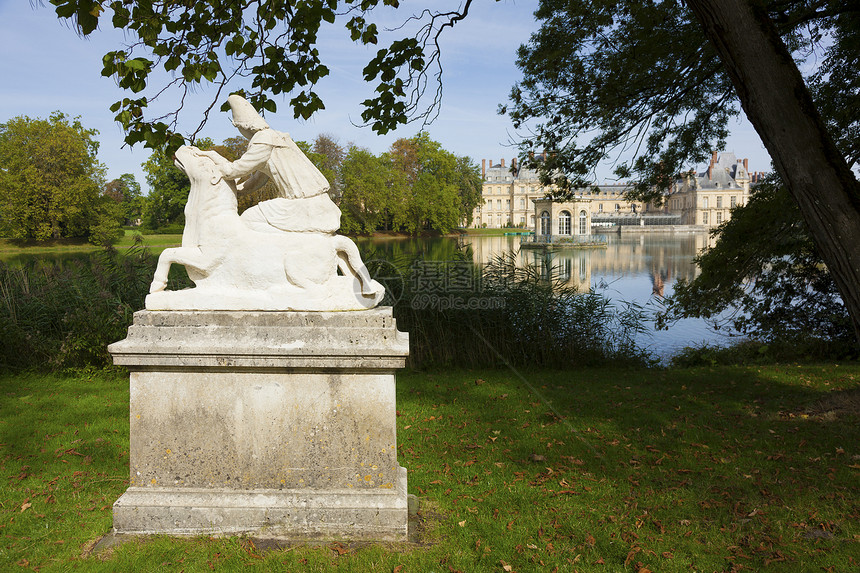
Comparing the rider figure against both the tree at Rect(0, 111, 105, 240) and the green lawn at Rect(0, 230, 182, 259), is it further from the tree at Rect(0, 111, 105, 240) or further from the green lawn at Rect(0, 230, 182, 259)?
the tree at Rect(0, 111, 105, 240)

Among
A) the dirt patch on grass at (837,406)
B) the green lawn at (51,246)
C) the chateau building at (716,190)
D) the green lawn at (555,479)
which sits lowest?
the green lawn at (555,479)

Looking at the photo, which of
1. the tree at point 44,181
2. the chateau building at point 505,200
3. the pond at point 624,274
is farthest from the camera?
the chateau building at point 505,200

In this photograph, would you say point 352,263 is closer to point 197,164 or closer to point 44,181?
point 197,164

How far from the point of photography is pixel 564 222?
158 ft

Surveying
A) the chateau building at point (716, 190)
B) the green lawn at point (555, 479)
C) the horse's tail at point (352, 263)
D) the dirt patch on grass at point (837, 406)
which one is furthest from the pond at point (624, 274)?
the chateau building at point (716, 190)

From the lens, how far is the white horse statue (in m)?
3.10

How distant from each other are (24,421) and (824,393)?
8.17 m

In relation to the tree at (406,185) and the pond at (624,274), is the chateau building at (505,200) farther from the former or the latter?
the pond at (624,274)

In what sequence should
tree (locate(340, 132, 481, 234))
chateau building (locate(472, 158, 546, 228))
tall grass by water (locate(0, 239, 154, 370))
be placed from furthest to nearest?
chateau building (locate(472, 158, 546, 228)) < tree (locate(340, 132, 481, 234)) < tall grass by water (locate(0, 239, 154, 370))

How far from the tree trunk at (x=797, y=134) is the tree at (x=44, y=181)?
3224 cm

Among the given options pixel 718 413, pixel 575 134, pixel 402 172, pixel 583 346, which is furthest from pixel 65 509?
pixel 402 172

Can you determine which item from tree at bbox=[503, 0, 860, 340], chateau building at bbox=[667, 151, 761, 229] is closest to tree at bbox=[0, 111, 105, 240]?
tree at bbox=[503, 0, 860, 340]

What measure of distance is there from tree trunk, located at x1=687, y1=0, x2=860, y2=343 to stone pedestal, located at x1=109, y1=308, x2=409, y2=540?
2.53 meters

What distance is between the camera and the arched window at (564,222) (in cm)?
4728
